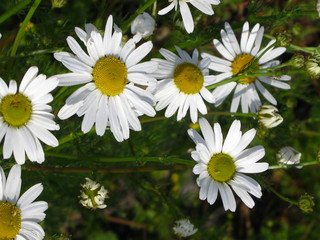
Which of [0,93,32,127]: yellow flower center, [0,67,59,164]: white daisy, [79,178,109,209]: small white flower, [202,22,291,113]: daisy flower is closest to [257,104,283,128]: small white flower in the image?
[202,22,291,113]: daisy flower

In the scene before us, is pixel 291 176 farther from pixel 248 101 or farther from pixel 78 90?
pixel 78 90

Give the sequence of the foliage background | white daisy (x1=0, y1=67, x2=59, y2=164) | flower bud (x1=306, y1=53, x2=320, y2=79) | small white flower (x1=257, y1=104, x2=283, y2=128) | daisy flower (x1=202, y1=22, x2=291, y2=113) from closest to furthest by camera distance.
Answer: white daisy (x1=0, y1=67, x2=59, y2=164) → flower bud (x1=306, y1=53, x2=320, y2=79) → small white flower (x1=257, y1=104, x2=283, y2=128) → the foliage background → daisy flower (x1=202, y1=22, x2=291, y2=113)

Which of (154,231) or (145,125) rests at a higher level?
(145,125)

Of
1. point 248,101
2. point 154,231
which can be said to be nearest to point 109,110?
point 248,101

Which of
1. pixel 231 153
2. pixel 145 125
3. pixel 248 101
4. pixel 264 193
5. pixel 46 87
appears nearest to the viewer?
pixel 46 87

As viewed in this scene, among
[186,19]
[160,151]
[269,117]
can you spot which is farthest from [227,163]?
[160,151]

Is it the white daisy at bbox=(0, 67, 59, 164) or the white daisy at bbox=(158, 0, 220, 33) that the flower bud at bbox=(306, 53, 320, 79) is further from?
the white daisy at bbox=(0, 67, 59, 164)
